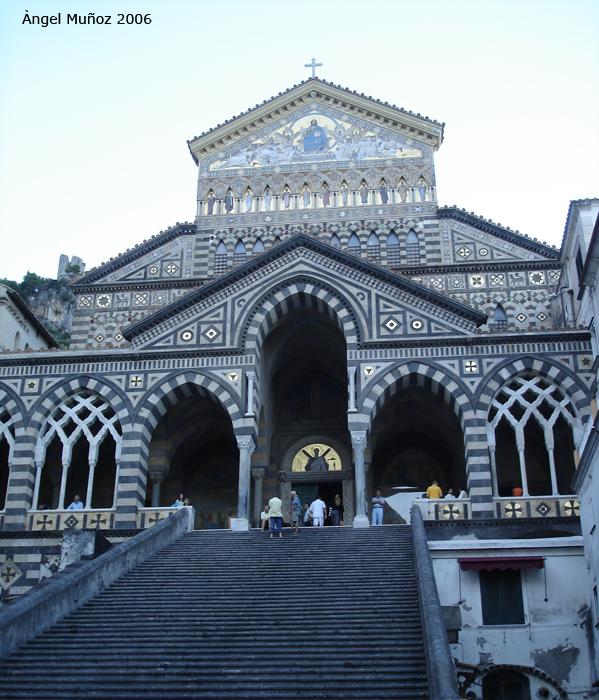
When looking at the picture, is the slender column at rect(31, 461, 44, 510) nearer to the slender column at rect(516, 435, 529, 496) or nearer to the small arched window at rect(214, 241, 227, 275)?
the small arched window at rect(214, 241, 227, 275)

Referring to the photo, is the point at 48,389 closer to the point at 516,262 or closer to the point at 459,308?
the point at 459,308

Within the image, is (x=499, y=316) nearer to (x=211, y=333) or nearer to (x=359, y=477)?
(x=359, y=477)

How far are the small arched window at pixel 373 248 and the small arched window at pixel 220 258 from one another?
6.21 m

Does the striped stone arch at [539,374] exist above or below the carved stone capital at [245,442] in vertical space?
above

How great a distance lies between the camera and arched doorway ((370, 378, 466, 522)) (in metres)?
31.8

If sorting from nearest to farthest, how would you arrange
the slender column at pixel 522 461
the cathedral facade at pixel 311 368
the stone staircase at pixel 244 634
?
the stone staircase at pixel 244 634 → the slender column at pixel 522 461 → the cathedral facade at pixel 311 368

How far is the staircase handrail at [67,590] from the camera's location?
15820mm

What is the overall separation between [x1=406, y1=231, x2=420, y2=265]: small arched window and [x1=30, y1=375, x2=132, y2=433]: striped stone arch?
14468mm

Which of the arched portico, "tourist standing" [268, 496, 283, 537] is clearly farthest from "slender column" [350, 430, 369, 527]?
the arched portico

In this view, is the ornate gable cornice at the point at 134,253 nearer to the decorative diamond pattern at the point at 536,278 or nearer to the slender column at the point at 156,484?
the slender column at the point at 156,484

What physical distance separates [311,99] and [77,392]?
19.4 metres

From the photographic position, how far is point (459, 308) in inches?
1149

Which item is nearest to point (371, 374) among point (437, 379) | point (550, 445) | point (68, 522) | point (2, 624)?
point (437, 379)

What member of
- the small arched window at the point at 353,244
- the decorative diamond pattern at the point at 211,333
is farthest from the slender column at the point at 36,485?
the small arched window at the point at 353,244
